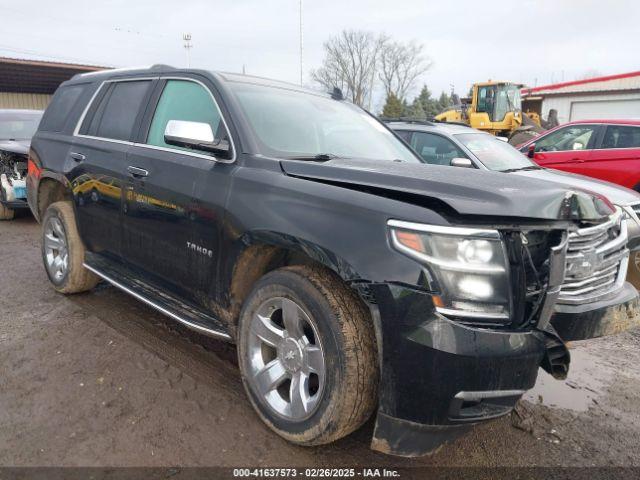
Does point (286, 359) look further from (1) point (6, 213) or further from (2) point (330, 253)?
(1) point (6, 213)

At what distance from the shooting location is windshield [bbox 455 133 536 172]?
6.47 meters

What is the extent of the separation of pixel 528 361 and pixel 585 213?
71 cm

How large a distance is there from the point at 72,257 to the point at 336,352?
301 centimetres

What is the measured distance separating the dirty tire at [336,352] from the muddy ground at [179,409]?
0.28 metres

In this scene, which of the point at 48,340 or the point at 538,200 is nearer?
the point at 538,200

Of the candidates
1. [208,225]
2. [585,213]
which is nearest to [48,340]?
[208,225]

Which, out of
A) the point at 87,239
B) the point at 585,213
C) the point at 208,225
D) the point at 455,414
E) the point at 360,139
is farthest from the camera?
the point at 87,239

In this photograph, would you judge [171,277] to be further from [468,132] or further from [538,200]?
[468,132]

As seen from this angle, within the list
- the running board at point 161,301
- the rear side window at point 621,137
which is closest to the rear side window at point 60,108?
the running board at point 161,301

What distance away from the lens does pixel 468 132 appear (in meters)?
7.01

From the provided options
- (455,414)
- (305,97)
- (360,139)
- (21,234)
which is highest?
(305,97)

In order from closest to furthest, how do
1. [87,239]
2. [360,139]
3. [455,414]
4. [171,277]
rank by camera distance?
1. [455,414]
2. [171,277]
3. [360,139]
4. [87,239]

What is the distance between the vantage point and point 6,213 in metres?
7.97

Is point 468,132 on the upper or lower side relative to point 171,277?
upper
